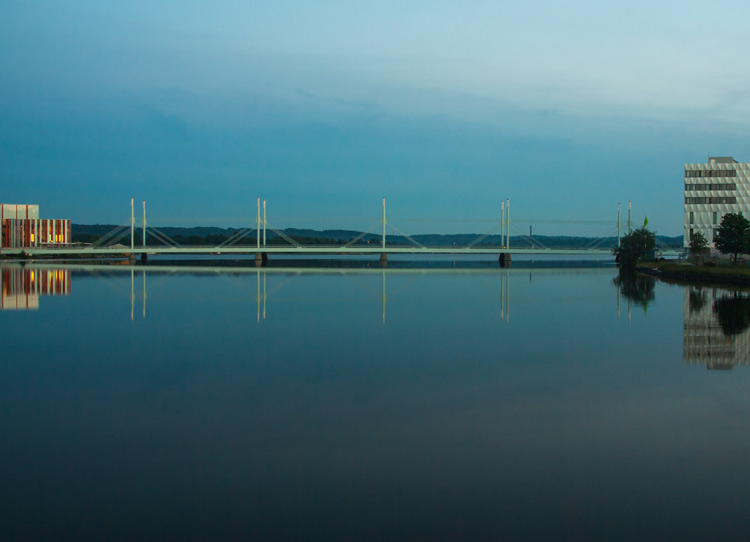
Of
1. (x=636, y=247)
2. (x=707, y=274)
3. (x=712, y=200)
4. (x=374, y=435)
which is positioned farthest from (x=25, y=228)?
(x=374, y=435)

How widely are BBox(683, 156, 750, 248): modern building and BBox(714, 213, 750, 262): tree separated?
2135 centimetres

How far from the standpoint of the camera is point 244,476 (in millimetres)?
4883

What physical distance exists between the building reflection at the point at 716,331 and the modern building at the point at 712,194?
4377 cm

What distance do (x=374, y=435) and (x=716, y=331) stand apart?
31.1 feet

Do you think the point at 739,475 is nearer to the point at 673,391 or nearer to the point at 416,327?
the point at 673,391

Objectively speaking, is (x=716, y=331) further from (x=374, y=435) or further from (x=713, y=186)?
(x=713, y=186)

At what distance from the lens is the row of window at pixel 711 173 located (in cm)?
6134

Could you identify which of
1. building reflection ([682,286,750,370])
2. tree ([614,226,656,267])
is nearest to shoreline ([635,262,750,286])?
building reflection ([682,286,750,370])

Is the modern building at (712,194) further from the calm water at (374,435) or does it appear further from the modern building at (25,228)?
the modern building at (25,228)

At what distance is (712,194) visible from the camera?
61.7 m

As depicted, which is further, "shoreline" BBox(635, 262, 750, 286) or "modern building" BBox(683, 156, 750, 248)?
→ "modern building" BBox(683, 156, 750, 248)

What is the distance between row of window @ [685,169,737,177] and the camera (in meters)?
61.3

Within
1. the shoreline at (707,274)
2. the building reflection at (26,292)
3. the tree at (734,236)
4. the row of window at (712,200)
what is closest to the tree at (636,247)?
the row of window at (712,200)

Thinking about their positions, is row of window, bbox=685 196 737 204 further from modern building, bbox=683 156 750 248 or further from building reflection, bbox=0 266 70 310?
building reflection, bbox=0 266 70 310
